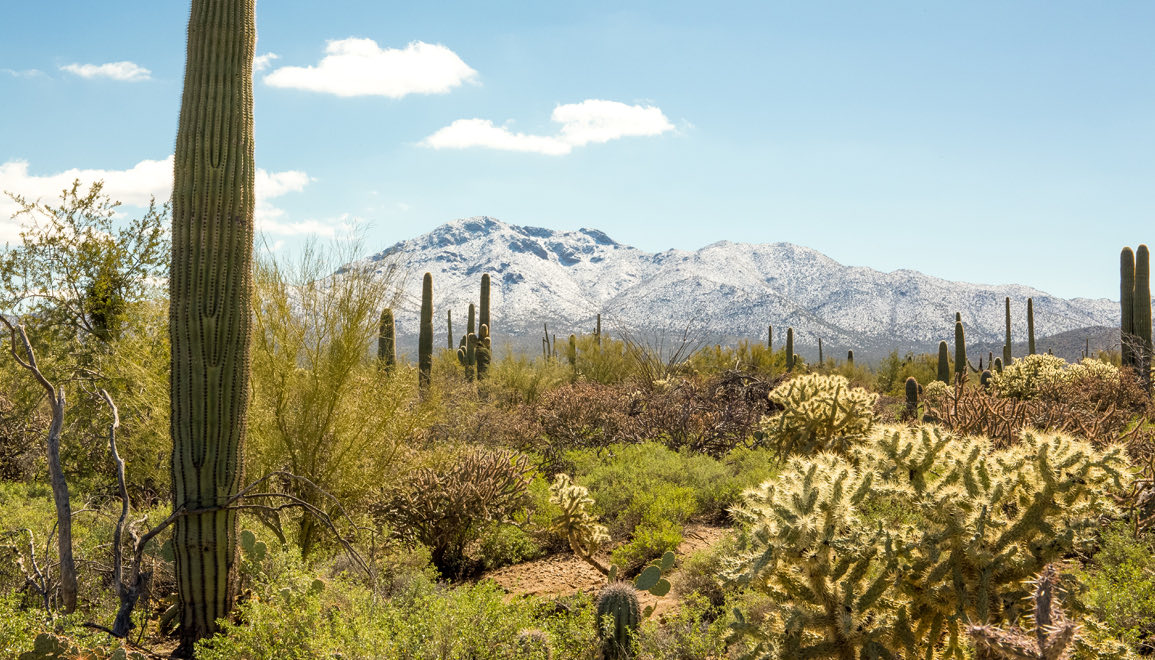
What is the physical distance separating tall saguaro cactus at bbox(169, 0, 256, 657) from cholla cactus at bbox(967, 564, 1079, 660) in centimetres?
375

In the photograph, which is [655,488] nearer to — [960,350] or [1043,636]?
[1043,636]

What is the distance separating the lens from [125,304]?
9766 mm

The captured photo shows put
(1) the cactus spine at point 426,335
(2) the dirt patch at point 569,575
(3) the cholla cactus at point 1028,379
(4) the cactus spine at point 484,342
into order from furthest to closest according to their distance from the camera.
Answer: (4) the cactus spine at point 484,342 < (1) the cactus spine at point 426,335 < (3) the cholla cactus at point 1028,379 < (2) the dirt patch at point 569,575

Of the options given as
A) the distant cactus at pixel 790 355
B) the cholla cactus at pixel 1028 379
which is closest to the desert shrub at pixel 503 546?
the cholla cactus at pixel 1028 379

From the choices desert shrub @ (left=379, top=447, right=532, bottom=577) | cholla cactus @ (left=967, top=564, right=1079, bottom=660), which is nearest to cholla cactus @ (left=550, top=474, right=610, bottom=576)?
desert shrub @ (left=379, top=447, right=532, bottom=577)

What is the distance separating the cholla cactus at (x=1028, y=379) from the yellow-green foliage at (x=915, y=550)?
36.1ft

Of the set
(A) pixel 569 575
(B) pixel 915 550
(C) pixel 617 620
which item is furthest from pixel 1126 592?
(A) pixel 569 575

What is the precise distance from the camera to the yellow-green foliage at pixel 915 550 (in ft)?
10.3

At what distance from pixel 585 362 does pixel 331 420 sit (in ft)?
40.4

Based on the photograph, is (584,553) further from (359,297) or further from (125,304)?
(125,304)

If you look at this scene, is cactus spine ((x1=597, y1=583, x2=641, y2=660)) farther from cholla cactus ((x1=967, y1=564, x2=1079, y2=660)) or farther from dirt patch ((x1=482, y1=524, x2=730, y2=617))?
cholla cactus ((x1=967, y1=564, x2=1079, y2=660))

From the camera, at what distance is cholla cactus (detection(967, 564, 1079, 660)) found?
219 centimetres

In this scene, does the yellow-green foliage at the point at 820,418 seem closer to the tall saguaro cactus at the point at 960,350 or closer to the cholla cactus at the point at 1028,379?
the cholla cactus at the point at 1028,379

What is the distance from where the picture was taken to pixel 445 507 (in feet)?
21.9
